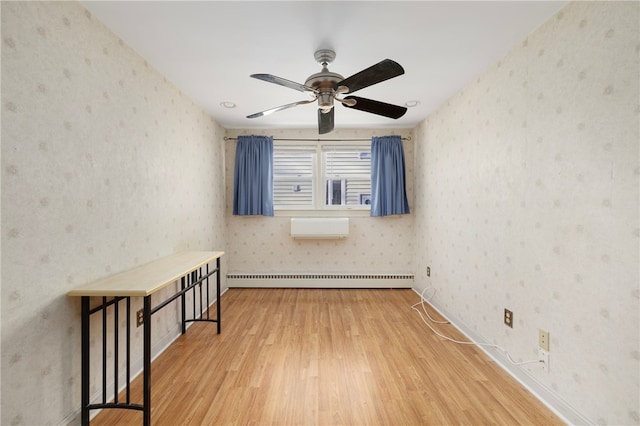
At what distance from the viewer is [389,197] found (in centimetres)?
370

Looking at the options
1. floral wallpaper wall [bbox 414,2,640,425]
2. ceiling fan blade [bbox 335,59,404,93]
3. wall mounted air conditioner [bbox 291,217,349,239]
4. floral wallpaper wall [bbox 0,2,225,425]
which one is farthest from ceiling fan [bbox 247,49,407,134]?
wall mounted air conditioner [bbox 291,217,349,239]

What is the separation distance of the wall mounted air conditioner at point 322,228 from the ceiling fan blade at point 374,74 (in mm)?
2152

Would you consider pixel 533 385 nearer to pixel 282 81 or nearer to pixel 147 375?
pixel 147 375

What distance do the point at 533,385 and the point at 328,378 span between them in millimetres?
1280

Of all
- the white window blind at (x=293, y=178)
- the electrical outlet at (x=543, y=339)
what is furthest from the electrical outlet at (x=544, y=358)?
the white window blind at (x=293, y=178)

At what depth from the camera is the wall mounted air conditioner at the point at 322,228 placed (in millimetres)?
3697

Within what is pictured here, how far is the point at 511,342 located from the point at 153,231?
277 cm

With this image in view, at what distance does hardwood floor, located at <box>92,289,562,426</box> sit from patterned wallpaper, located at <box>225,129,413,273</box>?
109 centimetres

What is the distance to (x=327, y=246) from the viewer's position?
3867mm

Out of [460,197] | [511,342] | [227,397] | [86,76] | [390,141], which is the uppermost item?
[390,141]

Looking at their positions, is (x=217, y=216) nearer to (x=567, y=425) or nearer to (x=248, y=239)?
(x=248, y=239)

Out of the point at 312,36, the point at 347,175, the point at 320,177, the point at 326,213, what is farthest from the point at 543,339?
the point at 320,177

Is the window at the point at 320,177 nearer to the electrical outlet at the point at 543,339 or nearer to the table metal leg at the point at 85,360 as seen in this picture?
the electrical outlet at the point at 543,339

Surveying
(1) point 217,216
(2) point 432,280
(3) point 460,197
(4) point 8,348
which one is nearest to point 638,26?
(3) point 460,197
